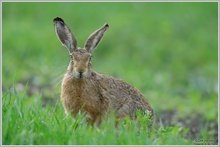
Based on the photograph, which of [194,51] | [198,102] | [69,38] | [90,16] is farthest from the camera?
[90,16]

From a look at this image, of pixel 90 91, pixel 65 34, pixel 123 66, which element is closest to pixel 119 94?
pixel 90 91

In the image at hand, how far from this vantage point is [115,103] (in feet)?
21.7

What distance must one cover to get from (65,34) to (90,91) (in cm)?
66

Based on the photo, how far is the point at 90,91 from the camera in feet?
21.6

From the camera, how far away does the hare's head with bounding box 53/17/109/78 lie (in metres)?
6.28

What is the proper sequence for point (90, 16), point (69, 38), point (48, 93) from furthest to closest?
point (90, 16)
point (48, 93)
point (69, 38)

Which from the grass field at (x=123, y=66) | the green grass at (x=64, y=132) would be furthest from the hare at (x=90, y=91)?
the green grass at (x=64, y=132)

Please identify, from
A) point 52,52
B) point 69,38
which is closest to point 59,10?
point 52,52

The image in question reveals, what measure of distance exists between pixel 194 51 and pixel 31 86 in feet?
19.0

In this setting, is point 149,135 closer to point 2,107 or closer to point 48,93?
point 2,107

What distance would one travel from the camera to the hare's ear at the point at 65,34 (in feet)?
21.5

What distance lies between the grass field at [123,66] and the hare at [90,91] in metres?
0.21

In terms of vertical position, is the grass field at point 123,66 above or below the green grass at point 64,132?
above

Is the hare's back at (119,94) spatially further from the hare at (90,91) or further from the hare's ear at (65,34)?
the hare's ear at (65,34)
